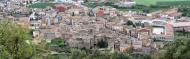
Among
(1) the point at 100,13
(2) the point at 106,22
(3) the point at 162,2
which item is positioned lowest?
(3) the point at 162,2

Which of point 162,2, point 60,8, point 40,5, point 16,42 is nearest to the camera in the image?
point 16,42

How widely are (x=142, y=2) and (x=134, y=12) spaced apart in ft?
9.31

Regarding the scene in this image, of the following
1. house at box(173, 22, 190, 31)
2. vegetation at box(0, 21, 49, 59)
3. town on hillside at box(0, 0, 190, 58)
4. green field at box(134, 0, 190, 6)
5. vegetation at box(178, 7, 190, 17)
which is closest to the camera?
vegetation at box(0, 21, 49, 59)

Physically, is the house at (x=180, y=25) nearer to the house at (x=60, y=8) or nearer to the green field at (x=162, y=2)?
the green field at (x=162, y=2)

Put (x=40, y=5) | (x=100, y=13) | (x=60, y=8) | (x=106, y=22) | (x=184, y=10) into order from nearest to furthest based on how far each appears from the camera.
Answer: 1. (x=106, y=22)
2. (x=100, y=13)
3. (x=184, y=10)
4. (x=60, y=8)
5. (x=40, y=5)

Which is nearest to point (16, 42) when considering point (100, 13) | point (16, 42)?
point (16, 42)

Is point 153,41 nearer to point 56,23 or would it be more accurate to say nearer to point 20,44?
point 56,23

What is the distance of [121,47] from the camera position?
14.4 m

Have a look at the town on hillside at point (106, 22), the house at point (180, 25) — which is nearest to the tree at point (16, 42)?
the town on hillside at point (106, 22)

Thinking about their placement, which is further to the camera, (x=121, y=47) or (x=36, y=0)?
(x=36, y=0)

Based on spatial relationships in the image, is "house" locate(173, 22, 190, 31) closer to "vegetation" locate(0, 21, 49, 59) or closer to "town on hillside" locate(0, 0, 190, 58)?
"town on hillside" locate(0, 0, 190, 58)

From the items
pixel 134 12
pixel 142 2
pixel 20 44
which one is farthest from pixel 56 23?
pixel 20 44

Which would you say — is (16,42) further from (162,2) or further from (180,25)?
(162,2)

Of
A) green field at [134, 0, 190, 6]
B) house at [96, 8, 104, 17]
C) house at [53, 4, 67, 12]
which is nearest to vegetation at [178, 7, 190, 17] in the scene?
green field at [134, 0, 190, 6]
